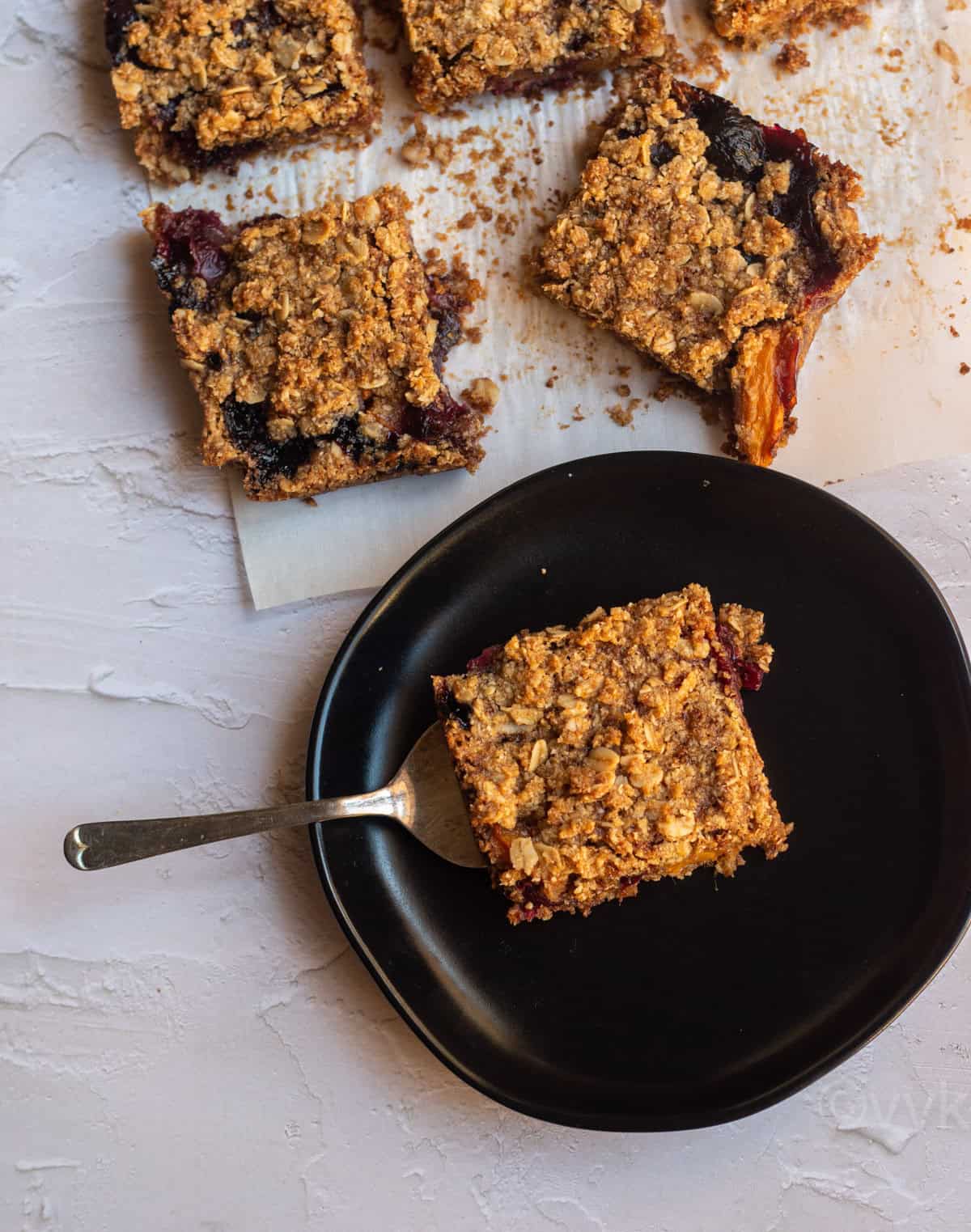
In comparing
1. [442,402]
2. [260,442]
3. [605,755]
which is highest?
[442,402]

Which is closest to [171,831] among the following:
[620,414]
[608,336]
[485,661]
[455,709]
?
[455,709]

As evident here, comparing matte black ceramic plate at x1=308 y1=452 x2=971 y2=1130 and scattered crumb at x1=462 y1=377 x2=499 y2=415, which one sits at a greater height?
scattered crumb at x1=462 y1=377 x2=499 y2=415

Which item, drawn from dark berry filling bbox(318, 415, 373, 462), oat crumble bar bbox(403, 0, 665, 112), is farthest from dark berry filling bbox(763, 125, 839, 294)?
dark berry filling bbox(318, 415, 373, 462)

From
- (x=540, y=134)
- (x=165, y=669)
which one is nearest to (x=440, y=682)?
(x=165, y=669)

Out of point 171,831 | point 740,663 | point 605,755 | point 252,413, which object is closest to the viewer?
point 605,755

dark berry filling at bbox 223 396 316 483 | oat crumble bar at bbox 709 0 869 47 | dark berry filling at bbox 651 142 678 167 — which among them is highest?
oat crumble bar at bbox 709 0 869 47

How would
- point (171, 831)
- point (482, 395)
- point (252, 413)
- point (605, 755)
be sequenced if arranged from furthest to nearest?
point (482, 395), point (252, 413), point (171, 831), point (605, 755)

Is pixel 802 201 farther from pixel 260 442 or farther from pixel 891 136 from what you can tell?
pixel 260 442

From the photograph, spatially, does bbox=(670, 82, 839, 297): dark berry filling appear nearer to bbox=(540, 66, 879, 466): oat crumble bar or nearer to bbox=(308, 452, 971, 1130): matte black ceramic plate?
bbox=(540, 66, 879, 466): oat crumble bar
